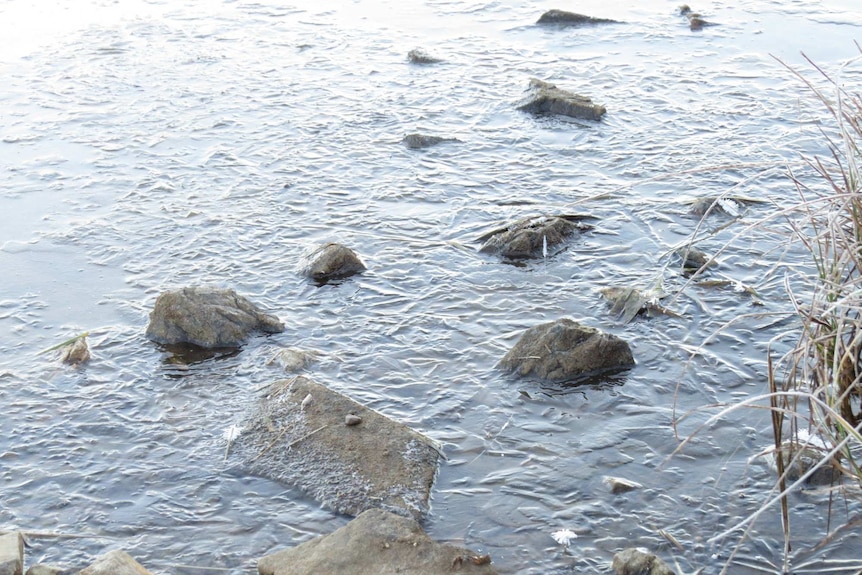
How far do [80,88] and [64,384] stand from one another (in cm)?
484

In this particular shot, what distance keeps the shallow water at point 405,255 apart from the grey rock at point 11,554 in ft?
0.41

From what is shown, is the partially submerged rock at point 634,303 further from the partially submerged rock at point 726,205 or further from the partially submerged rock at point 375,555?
the partially submerged rock at point 375,555

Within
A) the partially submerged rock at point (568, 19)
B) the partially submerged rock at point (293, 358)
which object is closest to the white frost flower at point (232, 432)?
the partially submerged rock at point (293, 358)

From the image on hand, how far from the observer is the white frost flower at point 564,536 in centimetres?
367

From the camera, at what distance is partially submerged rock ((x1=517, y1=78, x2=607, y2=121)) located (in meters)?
7.78

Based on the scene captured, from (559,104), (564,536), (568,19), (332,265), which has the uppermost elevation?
(568,19)

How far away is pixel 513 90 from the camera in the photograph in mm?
8492

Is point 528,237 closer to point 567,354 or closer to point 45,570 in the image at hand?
point 567,354

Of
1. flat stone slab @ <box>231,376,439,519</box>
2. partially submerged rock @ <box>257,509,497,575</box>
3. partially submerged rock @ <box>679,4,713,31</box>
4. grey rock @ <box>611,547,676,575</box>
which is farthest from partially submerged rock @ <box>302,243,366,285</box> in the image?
partially submerged rock @ <box>679,4,713,31</box>

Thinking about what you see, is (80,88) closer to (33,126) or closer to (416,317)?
(33,126)

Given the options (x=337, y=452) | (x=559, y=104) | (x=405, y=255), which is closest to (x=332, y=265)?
(x=405, y=255)

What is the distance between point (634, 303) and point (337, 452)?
6.12ft

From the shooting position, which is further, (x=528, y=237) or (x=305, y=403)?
(x=528, y=237)

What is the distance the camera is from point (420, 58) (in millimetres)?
9234
